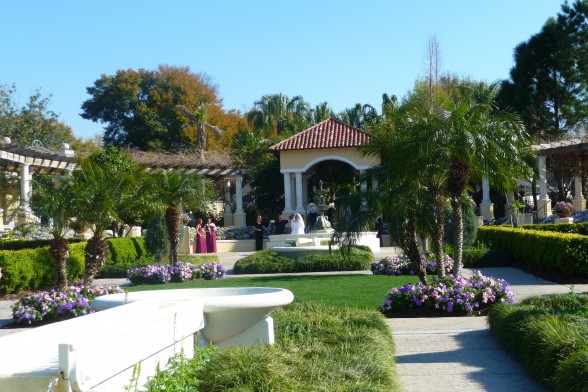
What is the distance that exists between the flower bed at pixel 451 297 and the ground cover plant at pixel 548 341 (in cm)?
182

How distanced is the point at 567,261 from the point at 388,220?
5.38 meters

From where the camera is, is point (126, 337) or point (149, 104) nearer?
point (126, 337)

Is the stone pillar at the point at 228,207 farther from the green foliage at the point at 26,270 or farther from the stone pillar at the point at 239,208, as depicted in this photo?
the green foliage at the point at 26,270

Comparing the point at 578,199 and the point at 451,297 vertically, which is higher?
the point at 578,199

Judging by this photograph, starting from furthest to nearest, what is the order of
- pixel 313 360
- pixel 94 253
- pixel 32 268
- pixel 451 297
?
pixel 32 268 < pixel 94 253 < pixel 451 297 < pixel 313 360

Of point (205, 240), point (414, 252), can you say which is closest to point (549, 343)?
point (414, 252)

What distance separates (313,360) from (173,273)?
13237 mm

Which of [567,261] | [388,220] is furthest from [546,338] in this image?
[567,261]

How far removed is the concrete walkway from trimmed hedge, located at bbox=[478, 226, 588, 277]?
21.7ft

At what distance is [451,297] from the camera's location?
423 inches

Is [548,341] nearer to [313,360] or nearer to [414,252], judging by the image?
[313,360]

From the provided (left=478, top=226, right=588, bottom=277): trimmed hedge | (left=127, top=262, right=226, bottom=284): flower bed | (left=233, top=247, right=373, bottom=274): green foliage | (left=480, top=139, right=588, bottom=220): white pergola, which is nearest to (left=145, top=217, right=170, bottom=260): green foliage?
(left=233, top=247, right=373, bottom=274): green foliage

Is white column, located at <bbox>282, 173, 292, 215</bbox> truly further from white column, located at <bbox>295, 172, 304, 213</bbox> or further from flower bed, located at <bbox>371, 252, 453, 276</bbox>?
flower bed, located at <bbox>371, 252, 453, 276</bbox>

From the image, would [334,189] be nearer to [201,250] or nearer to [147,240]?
[201,250]
